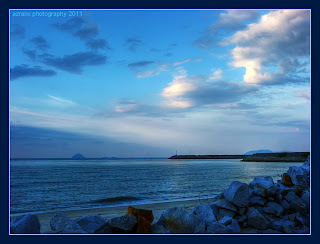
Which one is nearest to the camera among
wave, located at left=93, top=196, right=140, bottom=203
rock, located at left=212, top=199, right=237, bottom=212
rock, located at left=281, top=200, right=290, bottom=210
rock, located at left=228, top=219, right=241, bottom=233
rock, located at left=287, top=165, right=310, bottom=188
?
rock, located at left=228, top=219, right=241, bottom=233

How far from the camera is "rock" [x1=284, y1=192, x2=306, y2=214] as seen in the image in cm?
923

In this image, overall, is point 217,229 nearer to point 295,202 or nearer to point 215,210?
point 215,210

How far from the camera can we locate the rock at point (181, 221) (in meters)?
7.56

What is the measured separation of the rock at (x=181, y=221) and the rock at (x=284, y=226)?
2388 millimetres

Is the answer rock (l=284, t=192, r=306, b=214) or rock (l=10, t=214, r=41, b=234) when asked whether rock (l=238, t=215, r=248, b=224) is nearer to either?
rock (l=284, t=192, r=306, b=214)

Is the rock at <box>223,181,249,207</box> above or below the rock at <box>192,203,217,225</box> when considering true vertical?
above

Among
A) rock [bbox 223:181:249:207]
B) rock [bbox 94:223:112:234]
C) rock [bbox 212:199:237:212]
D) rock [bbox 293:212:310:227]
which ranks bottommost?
rock [bbox 293:212:310:227]

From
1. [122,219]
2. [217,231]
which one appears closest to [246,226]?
[217,231]

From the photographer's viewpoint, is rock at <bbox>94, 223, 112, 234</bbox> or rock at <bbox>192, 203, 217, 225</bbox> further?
rock at <bbox>192, 203, 217, 225</bbox>

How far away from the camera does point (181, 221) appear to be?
760 centimetres

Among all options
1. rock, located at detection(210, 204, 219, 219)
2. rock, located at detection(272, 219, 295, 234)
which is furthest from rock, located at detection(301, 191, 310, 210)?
rock, located at detection(210, 204, 219, 219)

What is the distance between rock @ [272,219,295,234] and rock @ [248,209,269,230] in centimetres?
27

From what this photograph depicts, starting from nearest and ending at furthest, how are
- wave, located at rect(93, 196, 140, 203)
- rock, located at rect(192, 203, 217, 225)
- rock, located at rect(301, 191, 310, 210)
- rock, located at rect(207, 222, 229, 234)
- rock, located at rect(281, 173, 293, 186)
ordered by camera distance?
rock, located at rect(207, 222, 229, 234) → rock, located at rect(192, 203, 217, 225) → rock, located at rect(301, 191, 310, 210) → rock, located at rect(281, 173, 293, 186) → wave, located at rect(93, 196, 140, 203)

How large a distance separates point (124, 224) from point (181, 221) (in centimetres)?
152
